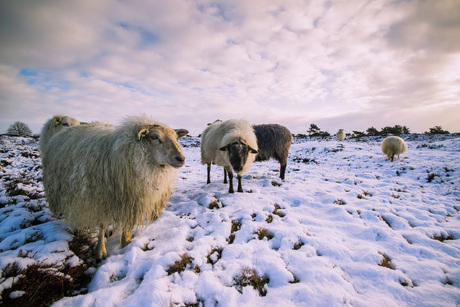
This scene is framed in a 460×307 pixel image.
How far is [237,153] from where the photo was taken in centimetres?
521

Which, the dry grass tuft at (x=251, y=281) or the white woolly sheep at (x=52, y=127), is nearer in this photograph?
the dry grass tuft at (x=251, y=281)

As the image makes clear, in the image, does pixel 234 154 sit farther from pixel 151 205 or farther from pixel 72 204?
pixel 72 204

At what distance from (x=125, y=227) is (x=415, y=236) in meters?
5.71

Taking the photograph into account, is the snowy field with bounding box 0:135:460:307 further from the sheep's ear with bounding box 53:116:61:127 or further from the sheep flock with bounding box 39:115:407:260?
the sheep's ear with bounding box 53:116:61:127

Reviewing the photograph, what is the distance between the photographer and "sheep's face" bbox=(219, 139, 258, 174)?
5172mm

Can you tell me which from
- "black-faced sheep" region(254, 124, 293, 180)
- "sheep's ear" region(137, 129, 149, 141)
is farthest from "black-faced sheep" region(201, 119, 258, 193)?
"sheep's ear" region(137, 129, 149, 141)

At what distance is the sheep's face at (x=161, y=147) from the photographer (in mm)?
Result: 2988

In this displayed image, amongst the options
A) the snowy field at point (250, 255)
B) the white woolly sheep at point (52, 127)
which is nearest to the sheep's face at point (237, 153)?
the snowy field at point (250, 255)

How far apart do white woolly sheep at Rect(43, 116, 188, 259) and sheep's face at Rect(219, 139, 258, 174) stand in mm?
2199

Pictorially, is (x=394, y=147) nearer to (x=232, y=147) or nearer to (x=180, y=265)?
(x=232, y=147)

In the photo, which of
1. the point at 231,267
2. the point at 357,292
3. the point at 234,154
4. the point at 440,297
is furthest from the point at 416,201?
the point at 231,267

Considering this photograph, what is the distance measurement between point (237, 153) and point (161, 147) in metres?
2.57

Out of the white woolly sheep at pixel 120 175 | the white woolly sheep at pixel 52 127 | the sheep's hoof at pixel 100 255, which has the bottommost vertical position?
the sheep's hoof at pixel 100 255

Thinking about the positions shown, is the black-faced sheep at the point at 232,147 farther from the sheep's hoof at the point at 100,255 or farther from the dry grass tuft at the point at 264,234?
the sheep's hoof at the point at 100,255
